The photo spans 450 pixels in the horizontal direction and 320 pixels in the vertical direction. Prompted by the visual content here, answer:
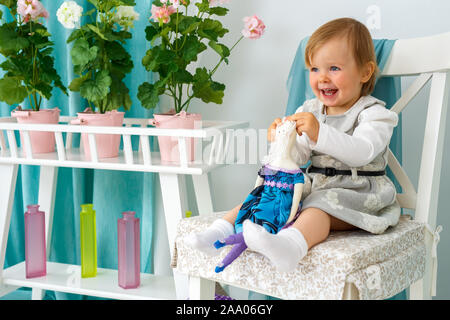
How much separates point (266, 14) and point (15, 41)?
0.71 metres

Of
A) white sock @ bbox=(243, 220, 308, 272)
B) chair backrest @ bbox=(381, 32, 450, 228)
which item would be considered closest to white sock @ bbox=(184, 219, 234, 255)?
white sock @ bbox=(243, 220, 308, 272)

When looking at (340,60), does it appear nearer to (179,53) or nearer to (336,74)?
(336,74)

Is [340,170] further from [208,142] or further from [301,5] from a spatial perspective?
[301,5]

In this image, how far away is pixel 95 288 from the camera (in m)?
1.37

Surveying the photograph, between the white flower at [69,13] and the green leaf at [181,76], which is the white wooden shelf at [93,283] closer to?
the green leaf at [181,76]

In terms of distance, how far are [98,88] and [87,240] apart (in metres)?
0.43

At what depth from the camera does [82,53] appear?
1.31 metres

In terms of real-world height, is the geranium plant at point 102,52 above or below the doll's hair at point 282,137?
above

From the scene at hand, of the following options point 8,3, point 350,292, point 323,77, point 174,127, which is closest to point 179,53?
point 174,127

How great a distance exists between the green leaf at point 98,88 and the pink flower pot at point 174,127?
0.47 ft

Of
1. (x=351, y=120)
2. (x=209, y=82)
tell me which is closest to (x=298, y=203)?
(x=351, y=120)

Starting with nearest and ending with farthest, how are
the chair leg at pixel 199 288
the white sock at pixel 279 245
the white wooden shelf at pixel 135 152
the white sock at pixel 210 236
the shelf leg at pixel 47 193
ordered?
1. the white sock at pixel 279 245
2. the white sock at pixel 210 236
3. the chair leg at pixel 199 288
4. the white wooden shelf at pixel 135 152
5. the shelf leg at pixel 47 193

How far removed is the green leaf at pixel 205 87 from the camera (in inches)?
52.1

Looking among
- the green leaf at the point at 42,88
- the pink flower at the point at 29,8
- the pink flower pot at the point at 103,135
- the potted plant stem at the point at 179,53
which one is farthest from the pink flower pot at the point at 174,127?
the pink flower at the point at 29,8
